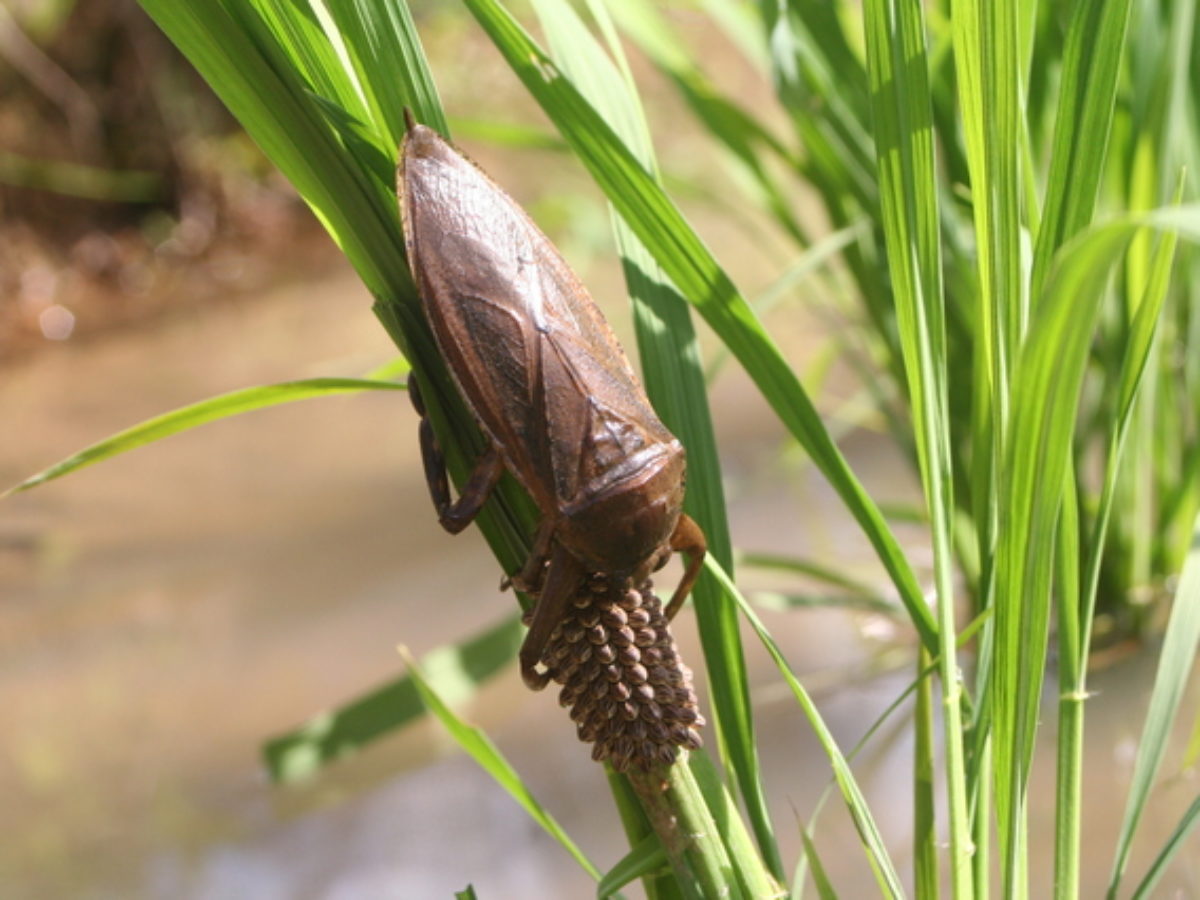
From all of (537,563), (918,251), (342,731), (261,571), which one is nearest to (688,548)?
(537,563)

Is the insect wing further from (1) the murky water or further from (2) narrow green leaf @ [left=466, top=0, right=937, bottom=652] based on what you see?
(1) the murky water

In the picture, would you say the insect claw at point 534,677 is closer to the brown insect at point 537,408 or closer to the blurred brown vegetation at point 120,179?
the brown insect at point 537,408

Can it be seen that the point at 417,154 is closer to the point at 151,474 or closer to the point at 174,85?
the point at 151,474

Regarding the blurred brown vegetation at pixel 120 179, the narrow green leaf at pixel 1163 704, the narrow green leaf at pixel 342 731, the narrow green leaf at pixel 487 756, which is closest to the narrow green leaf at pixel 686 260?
the narrow green leaf at pixel 1163 704

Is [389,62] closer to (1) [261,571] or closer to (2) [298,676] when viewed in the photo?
(2) [298,676]

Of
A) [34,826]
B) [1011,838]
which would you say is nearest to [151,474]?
[34,826]
